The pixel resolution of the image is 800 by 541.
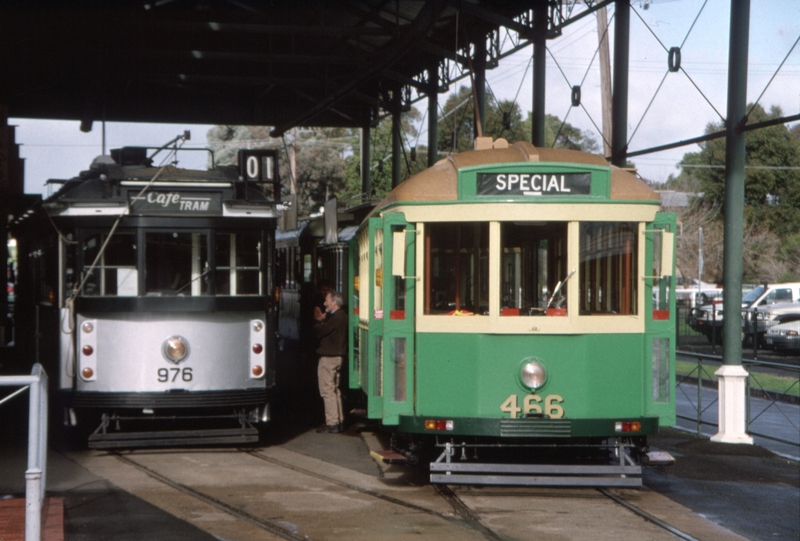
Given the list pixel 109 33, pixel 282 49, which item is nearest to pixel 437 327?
pixel 109 33

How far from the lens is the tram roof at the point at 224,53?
20.5m

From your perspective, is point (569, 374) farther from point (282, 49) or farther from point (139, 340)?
point (282, 49)

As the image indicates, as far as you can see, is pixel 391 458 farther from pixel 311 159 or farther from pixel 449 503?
pixel 311 159

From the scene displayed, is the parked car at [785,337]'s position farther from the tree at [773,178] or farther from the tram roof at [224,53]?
the tram roof at [224,53]

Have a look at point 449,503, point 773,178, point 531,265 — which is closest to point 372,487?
point 449,503

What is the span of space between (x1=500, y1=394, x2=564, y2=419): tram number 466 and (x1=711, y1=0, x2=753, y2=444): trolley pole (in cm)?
493

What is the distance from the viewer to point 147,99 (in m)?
31.0

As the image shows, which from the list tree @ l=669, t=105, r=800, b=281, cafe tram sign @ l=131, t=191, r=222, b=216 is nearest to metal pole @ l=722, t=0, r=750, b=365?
tree @ l=669, t=105, r=800, b=281

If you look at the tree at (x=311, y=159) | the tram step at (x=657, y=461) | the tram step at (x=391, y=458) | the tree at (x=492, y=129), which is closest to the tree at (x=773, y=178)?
the tram step at (x=657, y=461)

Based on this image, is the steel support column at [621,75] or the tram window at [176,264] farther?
the steel support column at [621,75]

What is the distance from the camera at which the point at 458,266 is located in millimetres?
9812

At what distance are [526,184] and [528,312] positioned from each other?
1133mm

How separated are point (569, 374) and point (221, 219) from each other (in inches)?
179

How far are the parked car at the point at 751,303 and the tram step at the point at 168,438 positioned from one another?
2232cm
